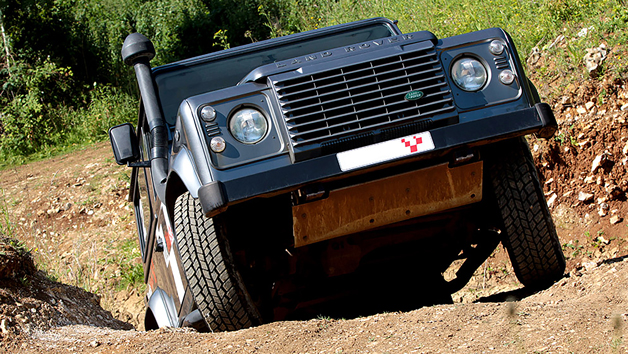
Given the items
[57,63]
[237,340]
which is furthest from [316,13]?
[237,340]

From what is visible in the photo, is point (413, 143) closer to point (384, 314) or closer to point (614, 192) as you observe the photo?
point (384, 314)

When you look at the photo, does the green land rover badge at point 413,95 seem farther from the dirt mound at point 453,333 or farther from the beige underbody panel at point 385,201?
the dirt mound at point 453,333

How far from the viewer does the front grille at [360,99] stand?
312 cm

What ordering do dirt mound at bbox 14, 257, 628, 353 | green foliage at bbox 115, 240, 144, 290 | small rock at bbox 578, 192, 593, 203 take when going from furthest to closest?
green foliage at bbox 115, 240, 144, 290 → small rock at bbox 578, 192, 593, 203 → dirt mound at bbox 14, 257, 628, 353

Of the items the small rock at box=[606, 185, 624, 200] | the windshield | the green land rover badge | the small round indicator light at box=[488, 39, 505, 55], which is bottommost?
the small rock at box=[606, 185, 624, 200]

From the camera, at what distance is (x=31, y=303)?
4.55m

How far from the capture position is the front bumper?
3016mm

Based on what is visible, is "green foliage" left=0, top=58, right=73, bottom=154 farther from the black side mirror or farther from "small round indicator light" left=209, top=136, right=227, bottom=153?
"small round indicator light" left=209, top=136, right=227, bottom=153

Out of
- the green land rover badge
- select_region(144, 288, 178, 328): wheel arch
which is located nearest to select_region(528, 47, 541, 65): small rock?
the green land rover badge

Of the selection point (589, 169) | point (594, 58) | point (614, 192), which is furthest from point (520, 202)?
point (594, 58)

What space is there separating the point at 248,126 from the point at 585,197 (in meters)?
3.89

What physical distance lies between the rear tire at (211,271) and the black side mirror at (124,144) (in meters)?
0.68

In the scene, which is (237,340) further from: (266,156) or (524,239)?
(524,239)

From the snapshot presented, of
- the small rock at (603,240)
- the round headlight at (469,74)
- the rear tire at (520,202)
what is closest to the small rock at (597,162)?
the small rock at (603,240)
